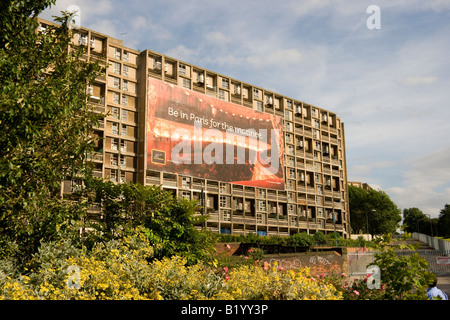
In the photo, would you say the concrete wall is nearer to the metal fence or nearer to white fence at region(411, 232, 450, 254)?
the metal fence

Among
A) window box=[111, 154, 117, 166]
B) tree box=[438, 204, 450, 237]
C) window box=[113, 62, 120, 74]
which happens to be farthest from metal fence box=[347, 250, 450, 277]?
tree box=[438, 204, 450, 237]

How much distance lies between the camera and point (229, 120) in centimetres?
5381

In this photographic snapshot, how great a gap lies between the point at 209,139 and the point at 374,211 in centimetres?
6438

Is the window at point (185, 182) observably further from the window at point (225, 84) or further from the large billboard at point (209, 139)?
the window at point (225, 84)

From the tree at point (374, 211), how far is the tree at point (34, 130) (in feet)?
315

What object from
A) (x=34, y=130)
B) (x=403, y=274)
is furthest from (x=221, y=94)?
(x=403, y=274)

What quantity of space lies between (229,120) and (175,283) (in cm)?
4754

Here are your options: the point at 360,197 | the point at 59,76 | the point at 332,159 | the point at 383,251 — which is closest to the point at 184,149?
the point at 59,76

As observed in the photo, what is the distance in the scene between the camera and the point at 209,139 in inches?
2025

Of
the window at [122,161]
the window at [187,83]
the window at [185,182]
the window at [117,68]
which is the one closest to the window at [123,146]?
the window at [122,161]

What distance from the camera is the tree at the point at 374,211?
328 feet

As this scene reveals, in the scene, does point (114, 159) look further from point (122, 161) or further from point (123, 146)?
point (123, 146)

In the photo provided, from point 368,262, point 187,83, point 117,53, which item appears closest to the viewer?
point 368,262
